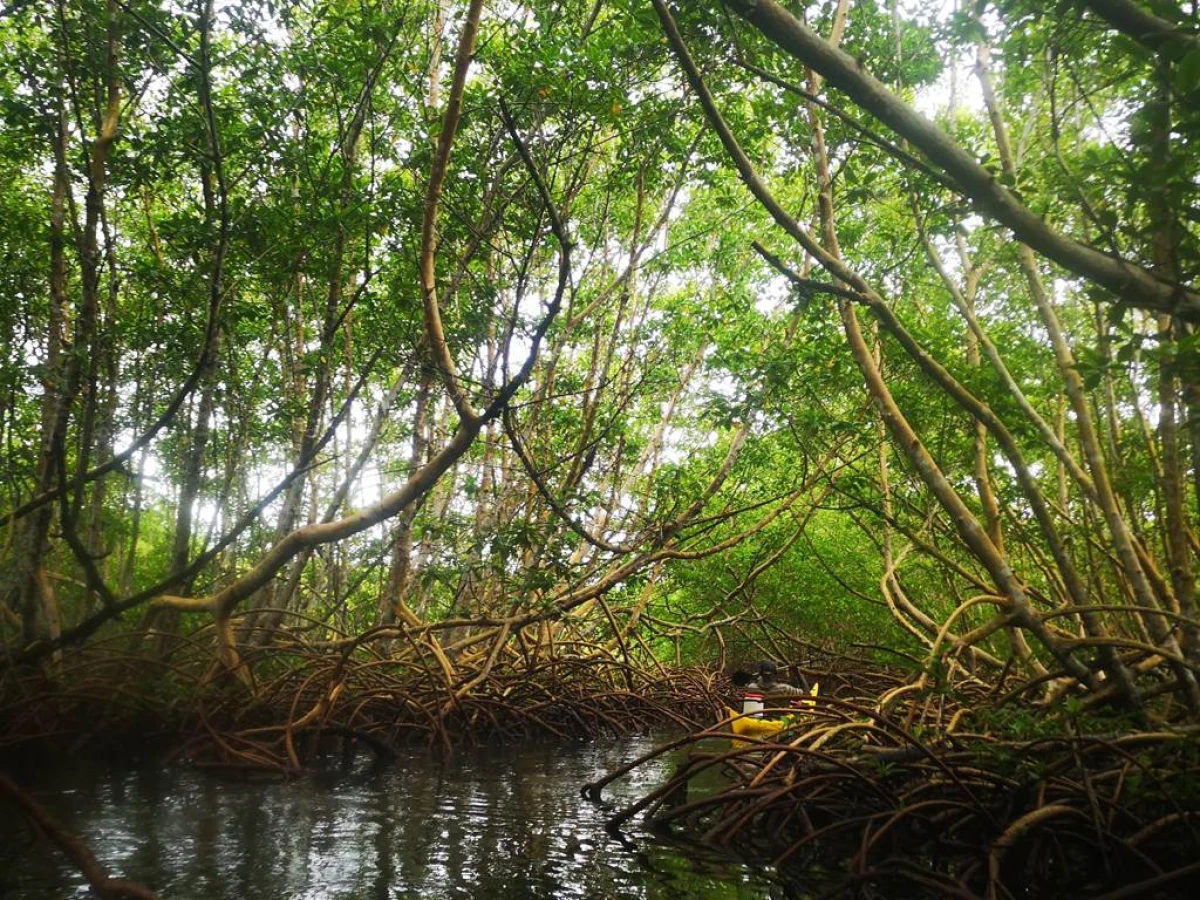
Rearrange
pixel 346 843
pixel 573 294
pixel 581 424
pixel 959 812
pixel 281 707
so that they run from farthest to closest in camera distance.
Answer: pixel 581 424 → pixel 573 294 → pixel 281 707 → pixel 346 843 → pixel 959 812

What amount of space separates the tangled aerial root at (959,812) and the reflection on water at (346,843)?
37cm

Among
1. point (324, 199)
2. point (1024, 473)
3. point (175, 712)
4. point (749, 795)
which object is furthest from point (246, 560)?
point (1024, 473)

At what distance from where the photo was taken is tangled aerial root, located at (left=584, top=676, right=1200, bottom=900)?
2.88 metres

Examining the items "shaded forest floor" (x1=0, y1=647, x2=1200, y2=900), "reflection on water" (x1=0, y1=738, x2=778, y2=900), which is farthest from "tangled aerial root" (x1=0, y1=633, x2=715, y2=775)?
"reflection on water" (x1=0, y1=738, x2=778, y2=900)

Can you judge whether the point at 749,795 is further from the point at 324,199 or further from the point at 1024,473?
the point at 324,199

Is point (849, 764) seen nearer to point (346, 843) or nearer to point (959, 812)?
point (959, 812)

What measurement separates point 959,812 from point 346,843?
273 cm

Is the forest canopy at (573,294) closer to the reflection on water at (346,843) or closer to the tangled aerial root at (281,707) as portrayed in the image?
the tangled aerial root at (281,707)

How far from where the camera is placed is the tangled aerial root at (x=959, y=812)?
2.88m

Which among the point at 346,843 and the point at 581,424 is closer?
the point at 346,843

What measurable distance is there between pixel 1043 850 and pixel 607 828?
1975mm

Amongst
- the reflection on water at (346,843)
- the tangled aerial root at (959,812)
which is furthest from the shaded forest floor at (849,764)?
the reflection on water at (346,843)

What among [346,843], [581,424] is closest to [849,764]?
[346,843]

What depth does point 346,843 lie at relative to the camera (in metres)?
3.61
